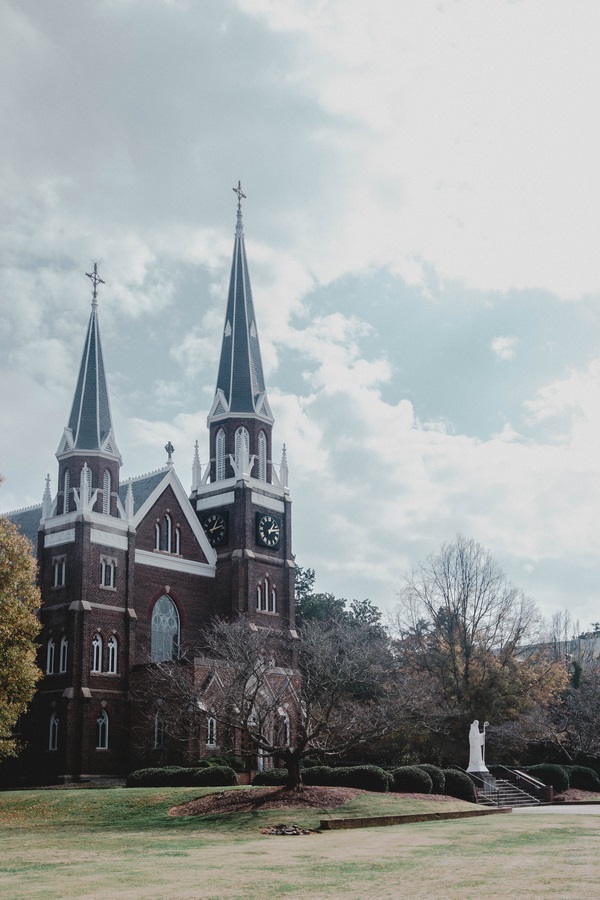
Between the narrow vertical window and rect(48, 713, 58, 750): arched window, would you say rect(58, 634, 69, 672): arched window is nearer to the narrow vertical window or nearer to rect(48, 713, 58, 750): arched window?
rect(48, 713, 58, 750): arched window

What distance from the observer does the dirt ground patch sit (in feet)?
96.7

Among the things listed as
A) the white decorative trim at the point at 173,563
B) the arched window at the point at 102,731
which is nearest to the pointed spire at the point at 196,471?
the white decorative trim at the point at 173,563

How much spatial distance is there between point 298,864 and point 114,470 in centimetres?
3908

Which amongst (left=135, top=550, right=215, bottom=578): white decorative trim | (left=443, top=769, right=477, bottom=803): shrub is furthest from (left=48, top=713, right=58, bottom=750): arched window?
(left=443, top=769, right=477, bottom=803): shrub

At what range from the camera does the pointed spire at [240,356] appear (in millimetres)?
62969

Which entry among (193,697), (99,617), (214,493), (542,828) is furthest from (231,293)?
(542,828)

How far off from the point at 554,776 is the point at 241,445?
2579 cm

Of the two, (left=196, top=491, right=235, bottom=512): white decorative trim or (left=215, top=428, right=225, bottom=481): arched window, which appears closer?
(left=196, top=491, right=235, bottom=512): white decorative trim

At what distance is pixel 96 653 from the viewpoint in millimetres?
51562

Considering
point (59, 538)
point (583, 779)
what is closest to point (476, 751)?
point (583, 779)

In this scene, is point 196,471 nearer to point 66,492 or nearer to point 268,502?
point 268,502

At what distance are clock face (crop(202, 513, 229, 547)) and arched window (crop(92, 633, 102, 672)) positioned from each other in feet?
34.8

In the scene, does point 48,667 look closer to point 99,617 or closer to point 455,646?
point 99,617

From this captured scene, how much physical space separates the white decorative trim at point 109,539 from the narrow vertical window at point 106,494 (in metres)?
1.25
